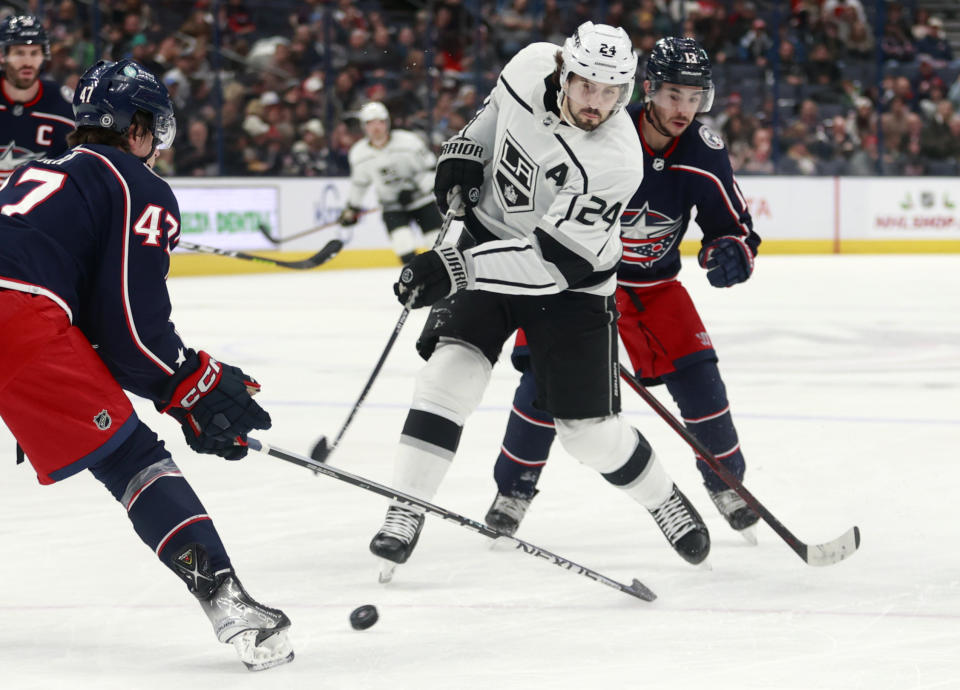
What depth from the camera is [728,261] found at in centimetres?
279

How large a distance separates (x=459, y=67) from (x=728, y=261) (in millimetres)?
9840

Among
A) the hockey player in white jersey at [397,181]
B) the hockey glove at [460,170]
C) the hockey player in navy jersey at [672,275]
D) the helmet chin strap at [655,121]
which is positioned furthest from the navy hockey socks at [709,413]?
the hockey player in white jersey at [397,181]

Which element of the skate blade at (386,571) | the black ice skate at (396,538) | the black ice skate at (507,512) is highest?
the black ice skate at (396,538)

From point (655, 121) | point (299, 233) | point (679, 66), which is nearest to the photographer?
point (679, 66)

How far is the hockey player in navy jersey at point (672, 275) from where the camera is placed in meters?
2.80

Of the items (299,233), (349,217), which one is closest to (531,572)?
(349,217)

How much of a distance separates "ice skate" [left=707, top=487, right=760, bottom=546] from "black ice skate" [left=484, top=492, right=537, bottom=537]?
40 centimetres

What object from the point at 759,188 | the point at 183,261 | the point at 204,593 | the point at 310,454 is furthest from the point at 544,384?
the point at 759,188

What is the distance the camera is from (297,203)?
1102 centimetres

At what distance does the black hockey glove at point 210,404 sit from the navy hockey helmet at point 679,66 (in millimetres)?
1203

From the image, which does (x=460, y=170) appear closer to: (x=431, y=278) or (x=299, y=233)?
(x=431, y=278)

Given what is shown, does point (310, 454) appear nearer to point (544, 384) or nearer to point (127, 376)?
point (544, 384)

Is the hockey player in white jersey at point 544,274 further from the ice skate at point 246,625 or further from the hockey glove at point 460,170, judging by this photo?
the ice skate at point 246,625

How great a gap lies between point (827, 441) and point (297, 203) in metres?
7.74
